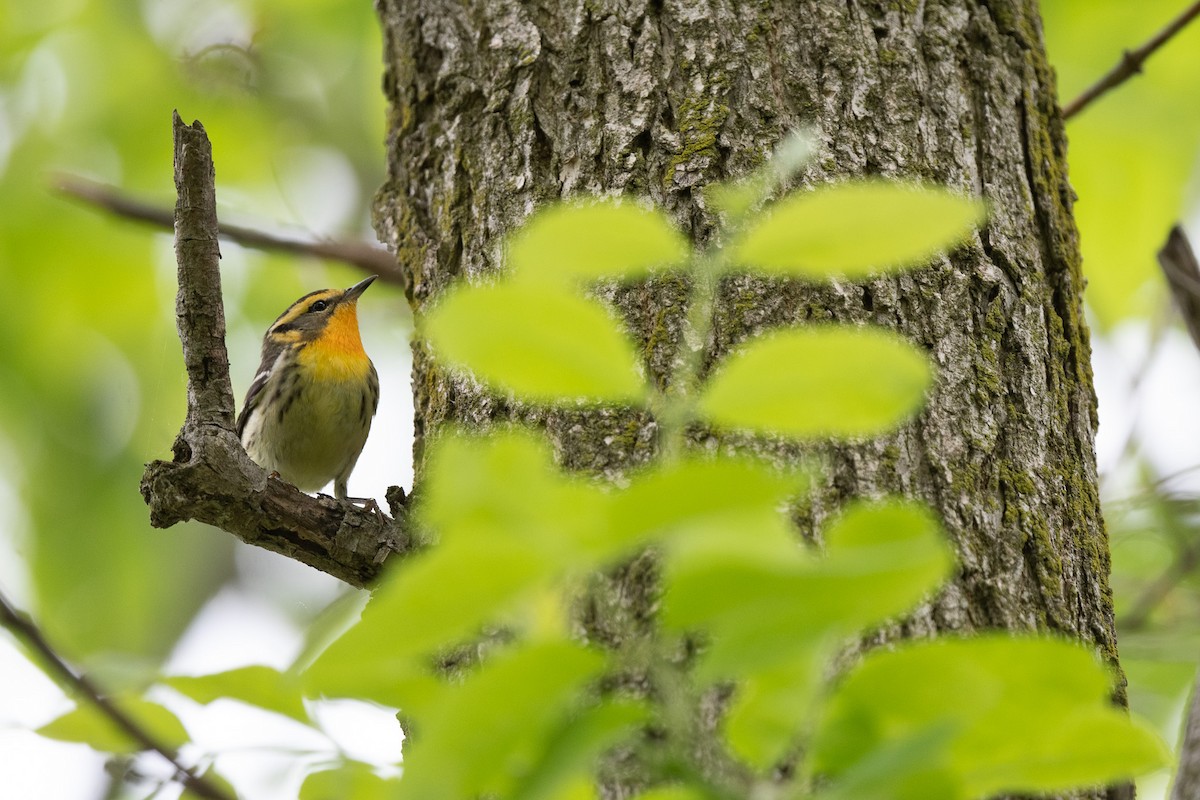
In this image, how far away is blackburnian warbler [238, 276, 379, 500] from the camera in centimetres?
579

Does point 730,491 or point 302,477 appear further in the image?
point 302,477

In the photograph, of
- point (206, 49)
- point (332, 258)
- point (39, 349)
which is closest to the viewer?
point (332, 258)

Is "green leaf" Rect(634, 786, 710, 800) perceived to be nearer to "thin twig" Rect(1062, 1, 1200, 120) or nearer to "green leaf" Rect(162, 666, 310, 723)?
"green leaf" Rect(162, 666, 310, 723)

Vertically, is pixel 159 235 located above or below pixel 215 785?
above

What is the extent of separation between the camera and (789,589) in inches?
31.2

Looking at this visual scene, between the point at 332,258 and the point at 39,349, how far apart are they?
324cm

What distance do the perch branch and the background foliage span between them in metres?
2.50

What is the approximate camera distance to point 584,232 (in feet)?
2.89

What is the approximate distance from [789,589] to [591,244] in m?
0.28

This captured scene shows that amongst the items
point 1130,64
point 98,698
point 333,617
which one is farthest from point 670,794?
point 1130,64

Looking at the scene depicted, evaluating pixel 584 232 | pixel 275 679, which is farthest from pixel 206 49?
pixel 584 232

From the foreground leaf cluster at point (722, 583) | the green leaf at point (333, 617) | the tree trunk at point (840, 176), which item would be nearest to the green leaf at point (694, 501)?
the foreground leaf cluster at point (722, 583)

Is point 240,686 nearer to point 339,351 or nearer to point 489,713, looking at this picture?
point 489,713

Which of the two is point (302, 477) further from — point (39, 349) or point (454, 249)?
point (454, 249)
